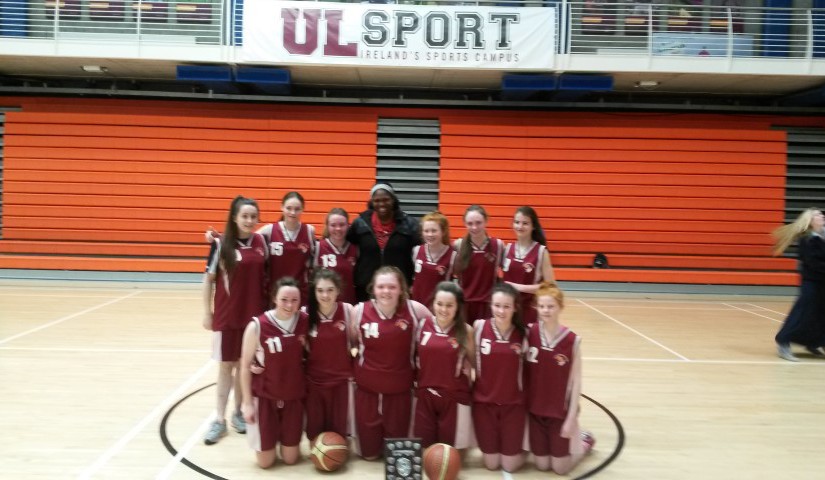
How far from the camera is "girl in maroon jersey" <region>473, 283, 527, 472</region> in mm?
3301

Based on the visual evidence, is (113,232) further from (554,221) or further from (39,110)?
(554,221)

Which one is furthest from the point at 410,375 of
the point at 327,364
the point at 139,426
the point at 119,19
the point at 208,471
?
the point at 119,19

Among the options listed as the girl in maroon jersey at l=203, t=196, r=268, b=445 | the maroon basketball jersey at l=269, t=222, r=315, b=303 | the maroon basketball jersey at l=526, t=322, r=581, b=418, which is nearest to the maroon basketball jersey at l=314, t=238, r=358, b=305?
the maroon basketball jersey at l=269, t=222, r=315, b=303

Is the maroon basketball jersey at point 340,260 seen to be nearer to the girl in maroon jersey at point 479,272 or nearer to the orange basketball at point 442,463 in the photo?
the girl in maroon jersey at point 479,272

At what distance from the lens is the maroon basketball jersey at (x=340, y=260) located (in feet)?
14.3

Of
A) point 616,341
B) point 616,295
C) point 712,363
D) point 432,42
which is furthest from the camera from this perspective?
point 616,295

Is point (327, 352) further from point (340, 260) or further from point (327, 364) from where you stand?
point (340, 260)

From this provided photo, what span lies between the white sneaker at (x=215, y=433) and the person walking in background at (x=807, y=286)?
18.4 feet

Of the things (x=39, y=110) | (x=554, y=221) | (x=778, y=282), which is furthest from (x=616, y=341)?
(x=39, y=110)

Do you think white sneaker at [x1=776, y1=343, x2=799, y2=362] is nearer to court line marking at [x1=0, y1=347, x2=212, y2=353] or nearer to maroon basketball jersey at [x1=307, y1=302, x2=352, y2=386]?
maroon basketball jersey at [x1=307, y1=302, x2=352, y2=386]

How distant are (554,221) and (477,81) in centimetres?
312

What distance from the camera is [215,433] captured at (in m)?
3.69

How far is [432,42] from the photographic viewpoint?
9633mm

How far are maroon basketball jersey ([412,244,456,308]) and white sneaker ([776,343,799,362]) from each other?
171 inches
